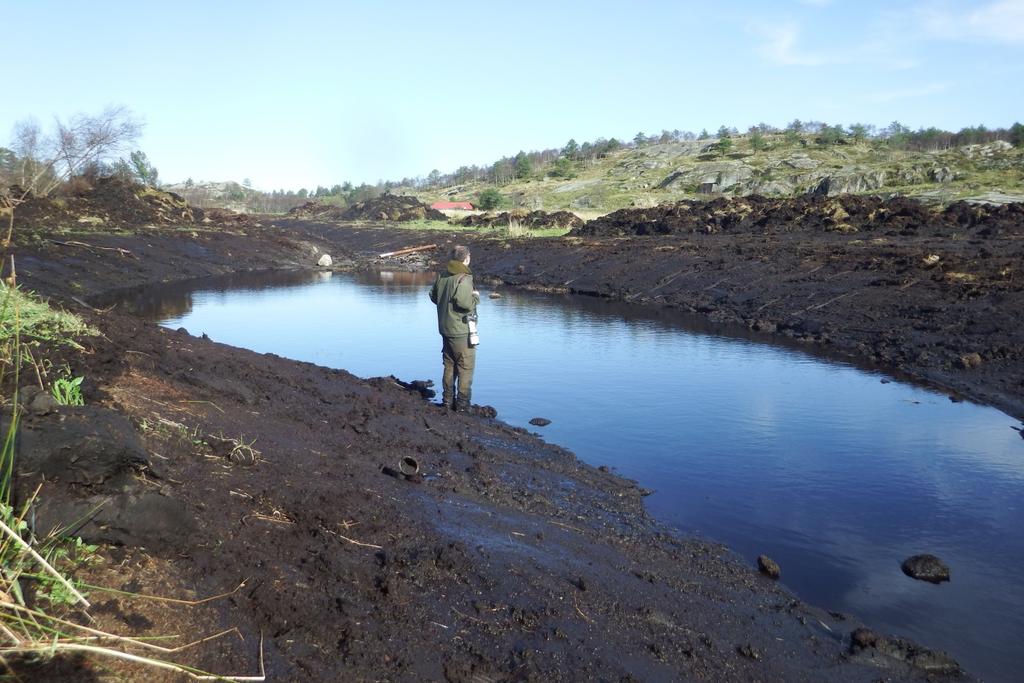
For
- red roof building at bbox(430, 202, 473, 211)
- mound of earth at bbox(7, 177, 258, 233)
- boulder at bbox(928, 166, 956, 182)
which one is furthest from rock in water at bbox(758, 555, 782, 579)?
red roof building at bbox(430, 202, 473, 211)

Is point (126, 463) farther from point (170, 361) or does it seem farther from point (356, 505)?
point (170, 361)

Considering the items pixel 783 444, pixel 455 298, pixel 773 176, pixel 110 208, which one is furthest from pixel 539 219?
pixel 783 444

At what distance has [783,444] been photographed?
984 cm

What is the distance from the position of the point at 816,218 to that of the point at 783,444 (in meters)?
22.4

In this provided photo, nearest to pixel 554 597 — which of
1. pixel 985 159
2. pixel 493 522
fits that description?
pixel 493 522

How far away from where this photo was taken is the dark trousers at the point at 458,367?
32.9 ft

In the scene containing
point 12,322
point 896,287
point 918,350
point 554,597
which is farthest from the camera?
point 896,287

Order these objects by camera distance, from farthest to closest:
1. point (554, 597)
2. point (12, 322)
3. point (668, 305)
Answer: point (668, 305) < point (12, 322) < point (554, 597)

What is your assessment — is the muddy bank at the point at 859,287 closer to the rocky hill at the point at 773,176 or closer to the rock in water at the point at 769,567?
the rock in water at the point at 769,567

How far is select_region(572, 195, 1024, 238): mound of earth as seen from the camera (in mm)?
25047

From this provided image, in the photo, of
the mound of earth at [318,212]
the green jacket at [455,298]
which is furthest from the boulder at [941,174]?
→ the mound of earth at [318,212]

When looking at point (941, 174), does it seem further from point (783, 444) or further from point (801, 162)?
point (783, 444)

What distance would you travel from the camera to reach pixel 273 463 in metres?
5.73

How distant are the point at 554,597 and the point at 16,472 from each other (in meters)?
2.95
